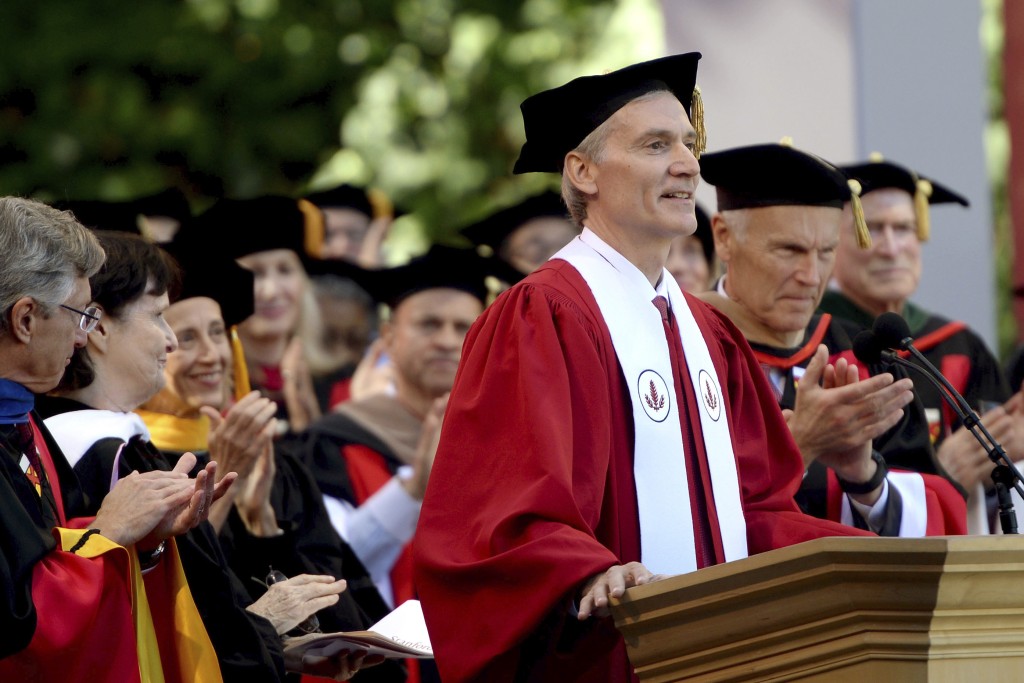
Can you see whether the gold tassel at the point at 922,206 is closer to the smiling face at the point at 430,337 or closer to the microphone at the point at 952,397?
the smiling face at the point at 430,337

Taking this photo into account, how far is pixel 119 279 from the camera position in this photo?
4.77 m

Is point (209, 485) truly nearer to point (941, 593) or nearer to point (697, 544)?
point (697, 544)

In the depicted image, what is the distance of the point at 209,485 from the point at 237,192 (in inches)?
380

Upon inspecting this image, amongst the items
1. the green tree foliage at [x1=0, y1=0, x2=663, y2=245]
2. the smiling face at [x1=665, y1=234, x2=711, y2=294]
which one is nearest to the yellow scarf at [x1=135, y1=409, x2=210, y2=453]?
the smiling face at [x1=665, y1=234, x2=711, y2=294]

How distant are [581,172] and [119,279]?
1.28 metres

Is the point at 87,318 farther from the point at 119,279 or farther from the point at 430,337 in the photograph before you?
the point at 430,337

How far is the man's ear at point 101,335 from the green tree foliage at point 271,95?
26.2ft

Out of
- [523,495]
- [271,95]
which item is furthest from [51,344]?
[271,95]

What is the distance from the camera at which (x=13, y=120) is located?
1365cm

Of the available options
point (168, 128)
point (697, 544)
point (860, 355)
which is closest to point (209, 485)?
point (697, 544)

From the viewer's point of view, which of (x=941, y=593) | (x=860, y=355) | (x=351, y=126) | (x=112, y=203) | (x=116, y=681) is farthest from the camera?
(x=351, y=126)

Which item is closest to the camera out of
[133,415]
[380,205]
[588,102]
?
[588,102]

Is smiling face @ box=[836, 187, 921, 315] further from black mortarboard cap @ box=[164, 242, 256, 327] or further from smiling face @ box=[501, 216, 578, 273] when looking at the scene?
black mortarboard cap @ box=[164, 242, 256, 327]

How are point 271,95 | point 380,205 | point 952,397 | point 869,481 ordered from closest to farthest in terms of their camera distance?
1. point 952,397
2. point 869,481
3. point 380,205
4. point 271,95
